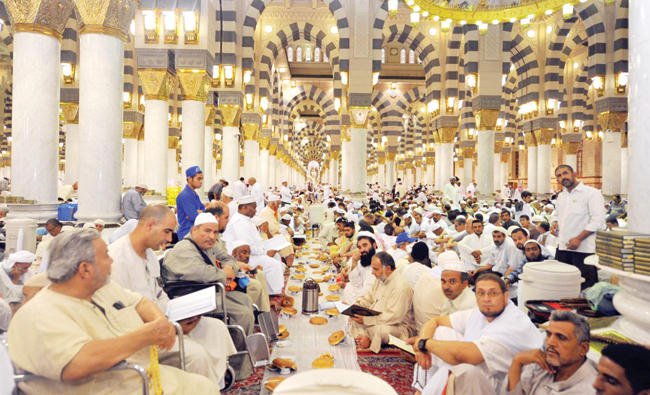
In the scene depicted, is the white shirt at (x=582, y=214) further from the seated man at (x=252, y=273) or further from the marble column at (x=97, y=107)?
the marble column at (x=97, y=107)

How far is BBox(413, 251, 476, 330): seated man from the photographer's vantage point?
3.21 meters

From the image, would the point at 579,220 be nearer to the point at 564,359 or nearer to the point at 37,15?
the point at 564,359

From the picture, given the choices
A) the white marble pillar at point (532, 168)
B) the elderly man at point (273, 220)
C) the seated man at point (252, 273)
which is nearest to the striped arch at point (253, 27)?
the elderly man at point (273, 220)

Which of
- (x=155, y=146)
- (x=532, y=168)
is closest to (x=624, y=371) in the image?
(x=155, y=146)

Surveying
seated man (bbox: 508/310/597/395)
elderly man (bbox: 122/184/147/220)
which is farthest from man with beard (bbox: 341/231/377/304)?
elderly man (bbox: 122/184/147/220)

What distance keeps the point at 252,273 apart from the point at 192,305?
77.6 inches

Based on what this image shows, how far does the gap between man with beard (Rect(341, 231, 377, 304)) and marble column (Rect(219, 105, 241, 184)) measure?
9.04m

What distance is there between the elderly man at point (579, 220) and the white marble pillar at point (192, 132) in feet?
24.4

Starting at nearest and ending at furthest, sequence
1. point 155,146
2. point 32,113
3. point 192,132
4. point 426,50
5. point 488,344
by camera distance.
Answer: point 488,344 < point 32,113 < point 155,146 < point 192,132 < point 426,50

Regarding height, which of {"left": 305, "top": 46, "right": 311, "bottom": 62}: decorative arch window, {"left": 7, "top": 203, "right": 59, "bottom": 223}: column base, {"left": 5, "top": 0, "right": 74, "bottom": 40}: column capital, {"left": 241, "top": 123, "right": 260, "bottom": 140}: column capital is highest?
{"left": 305, "top": 46, "right": 311, "bottom": 62}: decorative arch window

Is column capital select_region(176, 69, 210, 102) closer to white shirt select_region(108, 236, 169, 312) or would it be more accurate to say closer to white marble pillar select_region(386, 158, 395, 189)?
white shirt select_region(108, 236, 169, 312)

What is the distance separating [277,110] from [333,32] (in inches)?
265

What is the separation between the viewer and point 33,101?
6113mm

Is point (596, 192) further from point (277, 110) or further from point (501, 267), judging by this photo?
point (277, 110)
